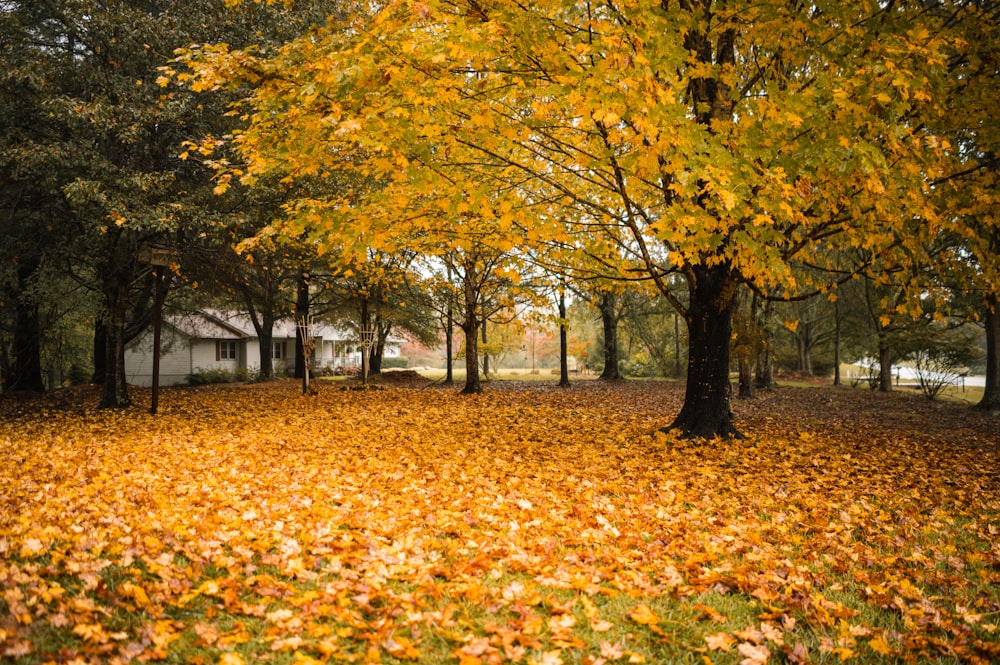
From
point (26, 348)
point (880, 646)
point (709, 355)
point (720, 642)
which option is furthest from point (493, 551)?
point (26, 348)

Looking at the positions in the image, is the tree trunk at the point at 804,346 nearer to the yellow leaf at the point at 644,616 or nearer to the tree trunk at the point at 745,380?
the tree trunk at the point at 745,380

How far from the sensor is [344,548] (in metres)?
4.44

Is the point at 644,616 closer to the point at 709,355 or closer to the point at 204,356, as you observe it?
the point at 709,355

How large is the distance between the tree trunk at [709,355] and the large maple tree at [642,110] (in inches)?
21.2

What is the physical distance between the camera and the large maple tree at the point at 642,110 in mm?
5638

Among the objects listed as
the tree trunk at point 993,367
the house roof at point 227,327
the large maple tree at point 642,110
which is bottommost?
the tree trunk at point 993,367

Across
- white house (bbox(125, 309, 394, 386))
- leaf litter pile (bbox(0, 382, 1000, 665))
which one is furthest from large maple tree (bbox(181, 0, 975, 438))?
white house (bbox(125, 309, 394, 386))

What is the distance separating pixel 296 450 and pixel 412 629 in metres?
5.84

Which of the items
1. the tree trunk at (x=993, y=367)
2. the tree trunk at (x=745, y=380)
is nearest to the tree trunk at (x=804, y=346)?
the tree trunk at (x=745, y=380)

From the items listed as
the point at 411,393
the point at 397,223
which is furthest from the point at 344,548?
the point at 411,393

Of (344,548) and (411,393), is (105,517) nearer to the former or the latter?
(344,548)

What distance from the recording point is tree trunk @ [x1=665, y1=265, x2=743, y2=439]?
939 centimetres

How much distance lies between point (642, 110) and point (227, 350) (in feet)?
125

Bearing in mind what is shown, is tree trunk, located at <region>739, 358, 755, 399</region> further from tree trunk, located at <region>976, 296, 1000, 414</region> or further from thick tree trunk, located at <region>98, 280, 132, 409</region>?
thick tree trunk, located at <region>98, 280, 132, 409</region>
